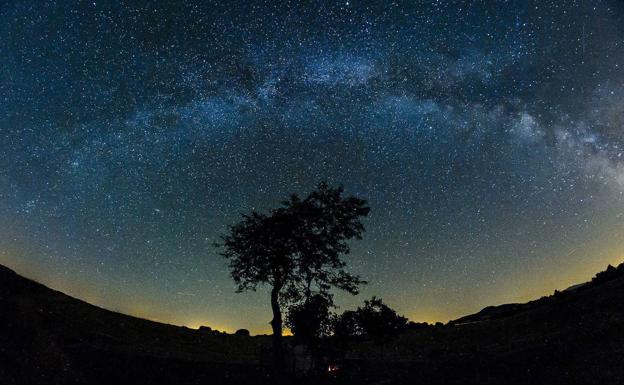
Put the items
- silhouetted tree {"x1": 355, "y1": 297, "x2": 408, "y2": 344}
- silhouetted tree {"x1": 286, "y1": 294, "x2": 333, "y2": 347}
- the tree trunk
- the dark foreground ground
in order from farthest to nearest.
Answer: silhouetted tree {"x1": 355, "y1": 297, "x2": 408, "y2": 344}, silhouetted tree {"x1": 286, "y1": 294, "x2": 333, "y2": 347}, the tree trunk, the dark foreground ground

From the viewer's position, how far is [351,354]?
174 ft

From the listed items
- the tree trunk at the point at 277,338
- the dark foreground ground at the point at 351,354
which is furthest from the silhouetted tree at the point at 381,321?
the tree trunk at the point at 277,338

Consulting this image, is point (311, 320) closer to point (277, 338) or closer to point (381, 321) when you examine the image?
point (277, 338)

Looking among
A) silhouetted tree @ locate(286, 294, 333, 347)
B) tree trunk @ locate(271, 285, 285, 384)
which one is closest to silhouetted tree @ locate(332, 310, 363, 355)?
silhouetted tree @ locate(286, 294, 333, 347)

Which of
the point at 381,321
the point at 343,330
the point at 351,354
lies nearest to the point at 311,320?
the point at 343,330

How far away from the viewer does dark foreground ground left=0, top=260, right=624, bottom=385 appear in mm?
27250

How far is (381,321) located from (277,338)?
15.8m

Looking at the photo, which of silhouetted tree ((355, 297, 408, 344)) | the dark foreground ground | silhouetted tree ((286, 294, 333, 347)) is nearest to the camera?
the dark foreground ground

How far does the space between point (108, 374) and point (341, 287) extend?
18.7 meters

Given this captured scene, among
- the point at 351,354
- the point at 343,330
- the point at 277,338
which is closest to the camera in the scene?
the point at 277,338

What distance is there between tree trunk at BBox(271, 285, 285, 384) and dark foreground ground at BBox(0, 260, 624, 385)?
133 centimetres

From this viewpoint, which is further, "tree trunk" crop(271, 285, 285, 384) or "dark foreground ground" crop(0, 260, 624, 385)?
"tree trunk" crop(271, 285, 285, 384)

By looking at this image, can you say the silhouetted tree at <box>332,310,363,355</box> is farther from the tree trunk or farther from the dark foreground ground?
the tree trunk

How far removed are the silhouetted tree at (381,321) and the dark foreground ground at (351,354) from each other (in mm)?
3711
